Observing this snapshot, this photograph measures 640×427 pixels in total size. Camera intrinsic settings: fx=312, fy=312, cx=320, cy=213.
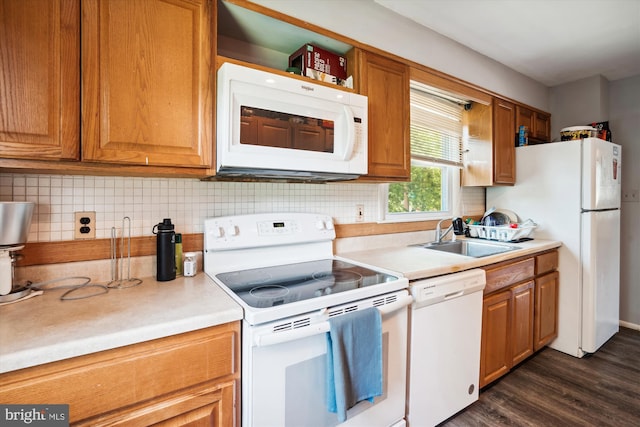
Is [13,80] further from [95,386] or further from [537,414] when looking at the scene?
[537,414]

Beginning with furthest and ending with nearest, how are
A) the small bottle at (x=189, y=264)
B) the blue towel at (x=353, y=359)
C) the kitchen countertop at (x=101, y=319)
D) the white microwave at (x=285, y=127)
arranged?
the small bottle at (x=189, y=264)
the white microwave at (x=285, y=127)
the blue towel at (x=353, y=359)
the kitchen countertop at (x=101, y=319)

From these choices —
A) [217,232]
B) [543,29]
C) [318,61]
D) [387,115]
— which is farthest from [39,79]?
[543,29]

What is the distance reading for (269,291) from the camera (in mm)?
1267

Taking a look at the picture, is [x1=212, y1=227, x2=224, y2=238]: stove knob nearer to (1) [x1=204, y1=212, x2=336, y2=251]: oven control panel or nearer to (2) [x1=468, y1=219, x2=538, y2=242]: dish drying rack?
(1) [x1=204, y1=212, x2=336, y2=251]: oven control panel

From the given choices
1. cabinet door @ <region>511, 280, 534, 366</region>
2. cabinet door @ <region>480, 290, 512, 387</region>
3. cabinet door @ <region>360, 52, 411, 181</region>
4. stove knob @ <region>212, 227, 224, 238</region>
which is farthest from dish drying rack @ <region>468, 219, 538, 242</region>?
stove knob @ <region>212, 227, 224, 238</region>

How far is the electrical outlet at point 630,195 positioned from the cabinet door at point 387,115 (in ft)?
8.74

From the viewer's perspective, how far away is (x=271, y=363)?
3.50ft

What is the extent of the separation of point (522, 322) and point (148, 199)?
2465 mm

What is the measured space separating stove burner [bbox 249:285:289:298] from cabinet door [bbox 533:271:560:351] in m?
2.06

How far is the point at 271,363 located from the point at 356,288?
0.44 metres

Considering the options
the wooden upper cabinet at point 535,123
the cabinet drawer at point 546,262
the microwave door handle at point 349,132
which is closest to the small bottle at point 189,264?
the microwave door handle at point 349,132

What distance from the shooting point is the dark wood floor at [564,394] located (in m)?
1.75

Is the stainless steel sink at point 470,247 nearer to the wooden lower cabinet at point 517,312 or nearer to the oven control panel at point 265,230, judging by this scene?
the wooden lower cabinet at point 517,312

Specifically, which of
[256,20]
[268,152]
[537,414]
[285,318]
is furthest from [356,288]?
[537,414]
